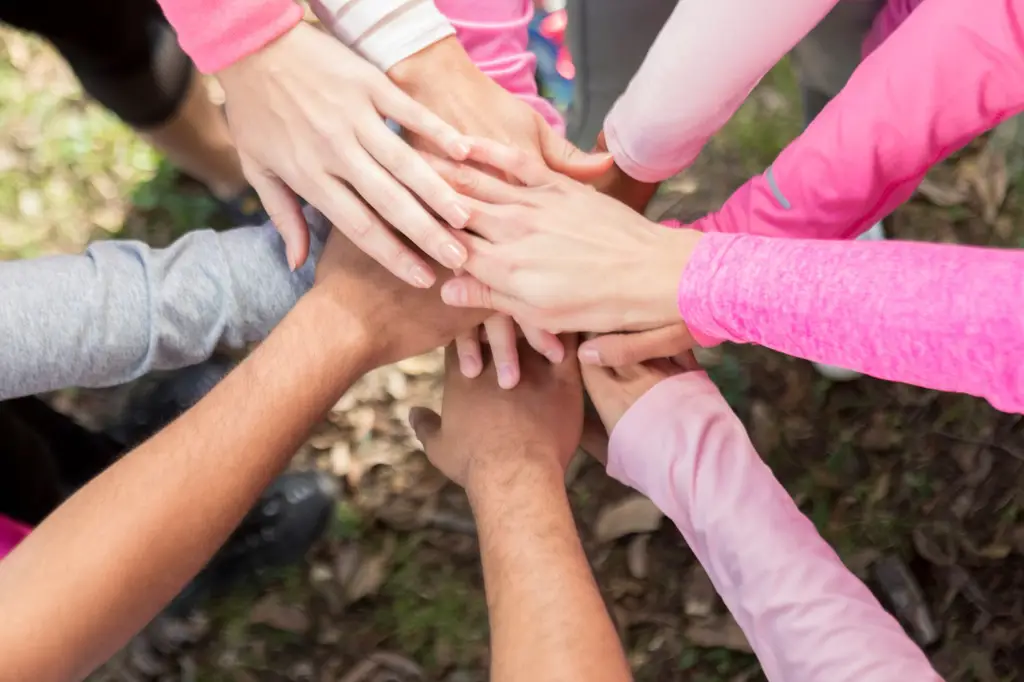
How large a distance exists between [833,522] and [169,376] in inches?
38.8

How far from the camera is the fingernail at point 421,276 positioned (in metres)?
0.75

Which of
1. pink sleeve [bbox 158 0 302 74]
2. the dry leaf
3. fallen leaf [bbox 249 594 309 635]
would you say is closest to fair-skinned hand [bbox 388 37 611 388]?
pink sleeve [bbox 158 0 302 74]

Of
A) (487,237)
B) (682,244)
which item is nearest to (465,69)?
(487,237)

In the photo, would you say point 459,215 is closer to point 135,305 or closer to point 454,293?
point 454,293

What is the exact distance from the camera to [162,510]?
0.66 meters

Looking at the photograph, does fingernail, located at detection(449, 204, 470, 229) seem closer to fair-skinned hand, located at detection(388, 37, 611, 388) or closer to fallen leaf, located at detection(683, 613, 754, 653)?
fair-skinned hand, located at detection(388, 37, 611, 388)

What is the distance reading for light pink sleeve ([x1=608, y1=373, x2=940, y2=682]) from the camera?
2.16 ft

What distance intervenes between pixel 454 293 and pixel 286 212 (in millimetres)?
183

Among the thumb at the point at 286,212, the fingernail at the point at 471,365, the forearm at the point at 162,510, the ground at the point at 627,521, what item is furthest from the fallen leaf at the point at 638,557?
the thumb at the point at 286,212

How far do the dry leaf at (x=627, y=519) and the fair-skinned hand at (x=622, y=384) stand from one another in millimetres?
350

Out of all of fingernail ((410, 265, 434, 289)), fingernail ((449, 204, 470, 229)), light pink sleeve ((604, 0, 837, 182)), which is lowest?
fingernail ((410, 265, 434, 289))

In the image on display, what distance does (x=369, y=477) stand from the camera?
3.83 feet

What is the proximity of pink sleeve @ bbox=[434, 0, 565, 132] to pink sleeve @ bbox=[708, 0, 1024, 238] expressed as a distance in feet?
0.95

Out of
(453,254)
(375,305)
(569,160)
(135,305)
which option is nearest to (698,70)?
(569,160)
